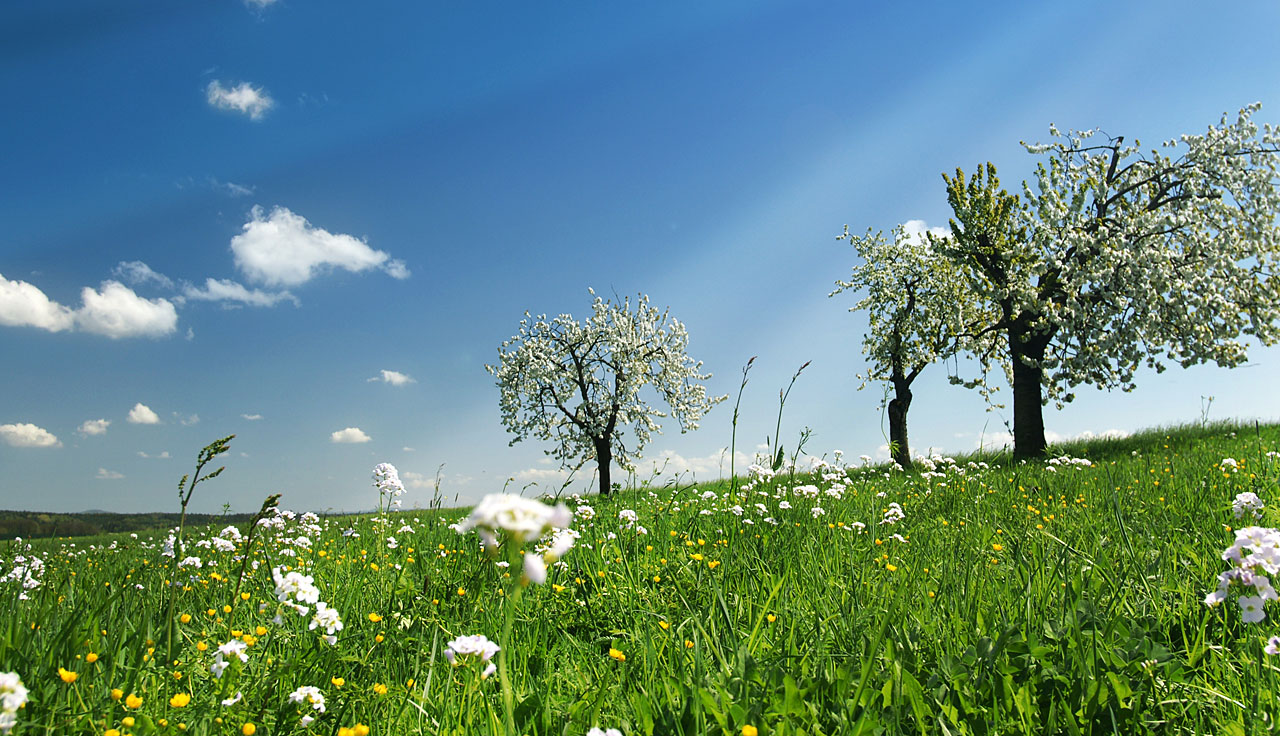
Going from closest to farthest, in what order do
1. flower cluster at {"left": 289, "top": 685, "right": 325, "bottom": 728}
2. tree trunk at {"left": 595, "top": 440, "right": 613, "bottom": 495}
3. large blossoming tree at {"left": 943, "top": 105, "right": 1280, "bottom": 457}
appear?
flower cluster at {"left": 289, "top": 685, "right": 325, "bottom": 728} → large blossoming tree at {"left": 943, "top": 105, "right": 1280, "bottom": 457} → tree trunk at {"left": 595, "top": 440, "right": 613, "bottom": 495}

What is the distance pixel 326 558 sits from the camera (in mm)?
5785

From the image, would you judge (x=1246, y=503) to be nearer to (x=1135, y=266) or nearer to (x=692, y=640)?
(x=692, y=640)

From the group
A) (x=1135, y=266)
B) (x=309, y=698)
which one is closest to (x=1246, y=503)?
(x=309, y=698)

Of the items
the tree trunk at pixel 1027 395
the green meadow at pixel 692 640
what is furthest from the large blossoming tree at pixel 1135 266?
the green meadow at pixel 692 640

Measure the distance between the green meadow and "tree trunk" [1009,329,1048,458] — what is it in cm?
1363

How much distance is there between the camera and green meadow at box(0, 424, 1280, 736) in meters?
2.41

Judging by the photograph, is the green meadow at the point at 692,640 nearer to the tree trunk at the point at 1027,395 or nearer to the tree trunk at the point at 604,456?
the tree trunk at the point at 1027,395

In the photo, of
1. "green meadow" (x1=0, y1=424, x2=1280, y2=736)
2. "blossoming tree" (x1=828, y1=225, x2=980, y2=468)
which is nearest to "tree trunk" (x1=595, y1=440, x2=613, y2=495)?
"blossoming tree" (x1=828, y1=225, x2=980, y2=468)

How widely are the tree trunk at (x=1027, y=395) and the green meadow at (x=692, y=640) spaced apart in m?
13.6

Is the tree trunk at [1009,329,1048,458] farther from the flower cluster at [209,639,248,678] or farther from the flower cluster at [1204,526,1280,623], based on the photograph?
the flower cluster at [209,639,248,678]

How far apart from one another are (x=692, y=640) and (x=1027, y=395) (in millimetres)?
18547

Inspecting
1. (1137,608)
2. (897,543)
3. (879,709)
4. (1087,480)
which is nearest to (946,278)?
(1087,480)

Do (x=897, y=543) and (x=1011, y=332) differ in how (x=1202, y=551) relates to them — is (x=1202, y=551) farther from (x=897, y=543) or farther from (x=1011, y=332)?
(x=1011, y=332)

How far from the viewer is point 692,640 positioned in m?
3.28
